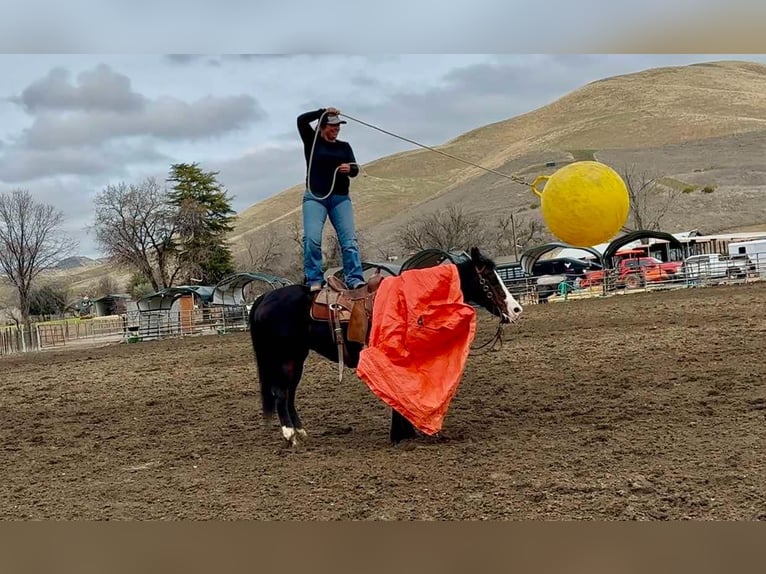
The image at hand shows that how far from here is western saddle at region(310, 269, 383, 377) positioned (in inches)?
224

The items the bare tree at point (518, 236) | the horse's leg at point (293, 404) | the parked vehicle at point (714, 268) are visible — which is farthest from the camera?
the bare tree at point (518, 236)

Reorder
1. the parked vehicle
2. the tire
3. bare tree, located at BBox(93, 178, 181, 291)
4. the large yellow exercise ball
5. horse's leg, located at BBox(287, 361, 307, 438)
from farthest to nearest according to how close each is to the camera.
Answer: bare tree, located at BBox(93, 178, 181, 291)
the tire
the parked vehicle
horse's leg, located at BBox(287, 361, 307, 438)
the large yellow exercise ball

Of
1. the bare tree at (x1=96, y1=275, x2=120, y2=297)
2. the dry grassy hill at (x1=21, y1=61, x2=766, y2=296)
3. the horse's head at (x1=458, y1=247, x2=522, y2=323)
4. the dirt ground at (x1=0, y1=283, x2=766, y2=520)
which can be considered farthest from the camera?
the bare tree at (x1=96, y1=275, x2=120, y2=297)

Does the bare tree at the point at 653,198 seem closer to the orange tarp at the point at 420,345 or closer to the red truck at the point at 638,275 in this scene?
the red truck at the point at 638,275

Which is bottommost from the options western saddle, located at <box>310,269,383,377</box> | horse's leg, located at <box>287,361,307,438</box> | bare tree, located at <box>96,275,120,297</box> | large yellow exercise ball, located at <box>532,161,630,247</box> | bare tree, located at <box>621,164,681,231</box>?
horse's leg, located at <box>287,361,307,438</box>

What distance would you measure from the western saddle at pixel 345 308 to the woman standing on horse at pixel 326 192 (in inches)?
5.8

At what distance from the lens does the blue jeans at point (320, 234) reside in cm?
588

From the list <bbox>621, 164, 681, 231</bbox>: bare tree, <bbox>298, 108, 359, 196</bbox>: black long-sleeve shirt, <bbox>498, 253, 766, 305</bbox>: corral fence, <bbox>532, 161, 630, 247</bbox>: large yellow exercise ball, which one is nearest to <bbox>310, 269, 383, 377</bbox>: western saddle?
<bbox>298, 108, 359, 196</bbox>: black long-sleeve shirt

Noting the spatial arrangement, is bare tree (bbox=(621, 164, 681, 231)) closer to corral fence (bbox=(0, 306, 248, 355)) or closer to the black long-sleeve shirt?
corral fence (bbox=(0, 306, 248, 355))

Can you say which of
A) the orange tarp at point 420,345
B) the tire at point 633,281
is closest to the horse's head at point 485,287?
the orange tarp at point 420,345

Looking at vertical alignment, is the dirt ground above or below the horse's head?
below

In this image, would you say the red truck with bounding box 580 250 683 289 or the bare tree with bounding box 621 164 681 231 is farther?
the bare tree with bounding box 621 164 681 231

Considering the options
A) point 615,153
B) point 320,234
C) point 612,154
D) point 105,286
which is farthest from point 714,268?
point 105,286

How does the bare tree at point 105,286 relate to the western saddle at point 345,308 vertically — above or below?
above
